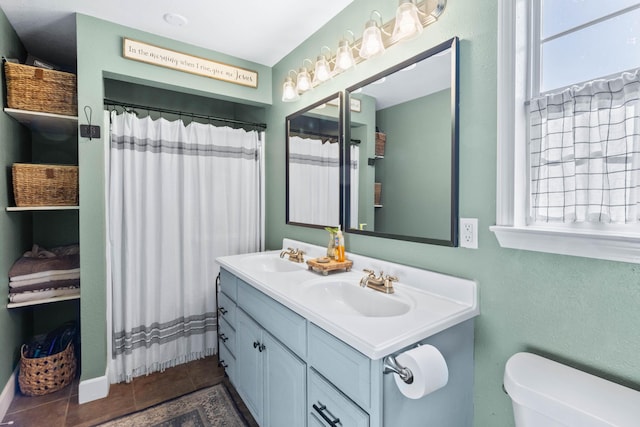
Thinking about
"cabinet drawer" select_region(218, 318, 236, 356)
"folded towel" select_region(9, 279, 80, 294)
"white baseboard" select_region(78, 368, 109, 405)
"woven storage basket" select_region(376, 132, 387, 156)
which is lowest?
"white baseboard" select_region(78, 368, 109, 405)

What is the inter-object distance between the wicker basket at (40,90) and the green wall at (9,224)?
7 cm

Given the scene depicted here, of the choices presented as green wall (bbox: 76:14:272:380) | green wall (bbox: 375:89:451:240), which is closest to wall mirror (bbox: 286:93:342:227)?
green wall (bbox: 375:89:451:240)

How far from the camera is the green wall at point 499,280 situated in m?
0.88

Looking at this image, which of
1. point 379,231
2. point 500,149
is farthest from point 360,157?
point 500,149

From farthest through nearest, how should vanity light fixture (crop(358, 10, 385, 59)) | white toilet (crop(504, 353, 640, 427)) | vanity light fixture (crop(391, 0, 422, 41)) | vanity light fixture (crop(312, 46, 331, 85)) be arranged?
vanity light fixture (crop(312, 46, 331, 85))
vanity light fixture (crop(358, 10, 385, 59))
vanity light fixture (crop(391, 0, 422, 41))
white toilet (crop(504, 353, 640, 427))

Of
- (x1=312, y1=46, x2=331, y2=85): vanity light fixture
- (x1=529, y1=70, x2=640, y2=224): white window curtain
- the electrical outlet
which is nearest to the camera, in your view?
(x1=529, y1=70, x2=640, y2=224): white window curtain

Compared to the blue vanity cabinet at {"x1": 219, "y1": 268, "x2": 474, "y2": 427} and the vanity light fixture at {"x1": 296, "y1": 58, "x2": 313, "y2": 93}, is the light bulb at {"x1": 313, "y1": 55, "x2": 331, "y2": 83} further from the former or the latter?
the blue vanity cabinet at {"x1": 219, "y1": 268, "x2": 474, "y2": 427}

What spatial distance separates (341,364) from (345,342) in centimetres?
9

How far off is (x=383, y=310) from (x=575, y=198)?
79cm

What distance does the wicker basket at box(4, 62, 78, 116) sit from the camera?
69.9 inches

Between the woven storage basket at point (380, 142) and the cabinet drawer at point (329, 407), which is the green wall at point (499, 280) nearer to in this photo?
the woven storage basket at point (380, 142)

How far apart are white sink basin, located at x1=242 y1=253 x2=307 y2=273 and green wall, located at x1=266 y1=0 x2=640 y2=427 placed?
0.68 metres

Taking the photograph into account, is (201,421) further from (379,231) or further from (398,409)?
(379,231)

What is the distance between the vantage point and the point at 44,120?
1.99 m
